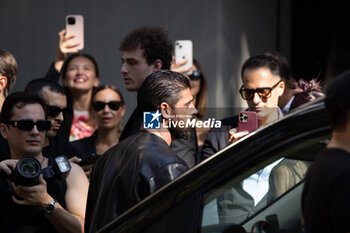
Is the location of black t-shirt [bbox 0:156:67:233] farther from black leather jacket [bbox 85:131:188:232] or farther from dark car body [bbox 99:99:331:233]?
dark car body [bbox 99:99:331:233]

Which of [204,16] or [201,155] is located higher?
[204,16]

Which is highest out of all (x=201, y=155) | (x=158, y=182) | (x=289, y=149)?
(x=289, y=149)

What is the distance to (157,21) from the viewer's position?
9.31 metres

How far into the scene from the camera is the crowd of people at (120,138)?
153 inches

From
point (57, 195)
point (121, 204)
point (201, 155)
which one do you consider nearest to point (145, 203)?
point (121, 204)

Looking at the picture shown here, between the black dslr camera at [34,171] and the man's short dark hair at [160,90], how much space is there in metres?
0.53

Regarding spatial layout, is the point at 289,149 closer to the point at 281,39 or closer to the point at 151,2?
the point at 151,2

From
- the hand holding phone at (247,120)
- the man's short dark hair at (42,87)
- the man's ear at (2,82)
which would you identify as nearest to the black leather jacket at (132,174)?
the hand holding phone at (247,120)

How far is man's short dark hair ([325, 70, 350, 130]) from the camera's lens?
8.26ft

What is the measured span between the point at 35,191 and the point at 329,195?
2247 mm

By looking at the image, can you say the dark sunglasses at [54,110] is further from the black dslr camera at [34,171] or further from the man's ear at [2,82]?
the black dslr camera at [34,171]

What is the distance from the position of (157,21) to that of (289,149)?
659cm

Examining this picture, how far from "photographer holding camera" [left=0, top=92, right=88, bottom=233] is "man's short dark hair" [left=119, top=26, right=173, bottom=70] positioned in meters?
0.99

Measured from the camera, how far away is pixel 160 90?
432 centimetres
